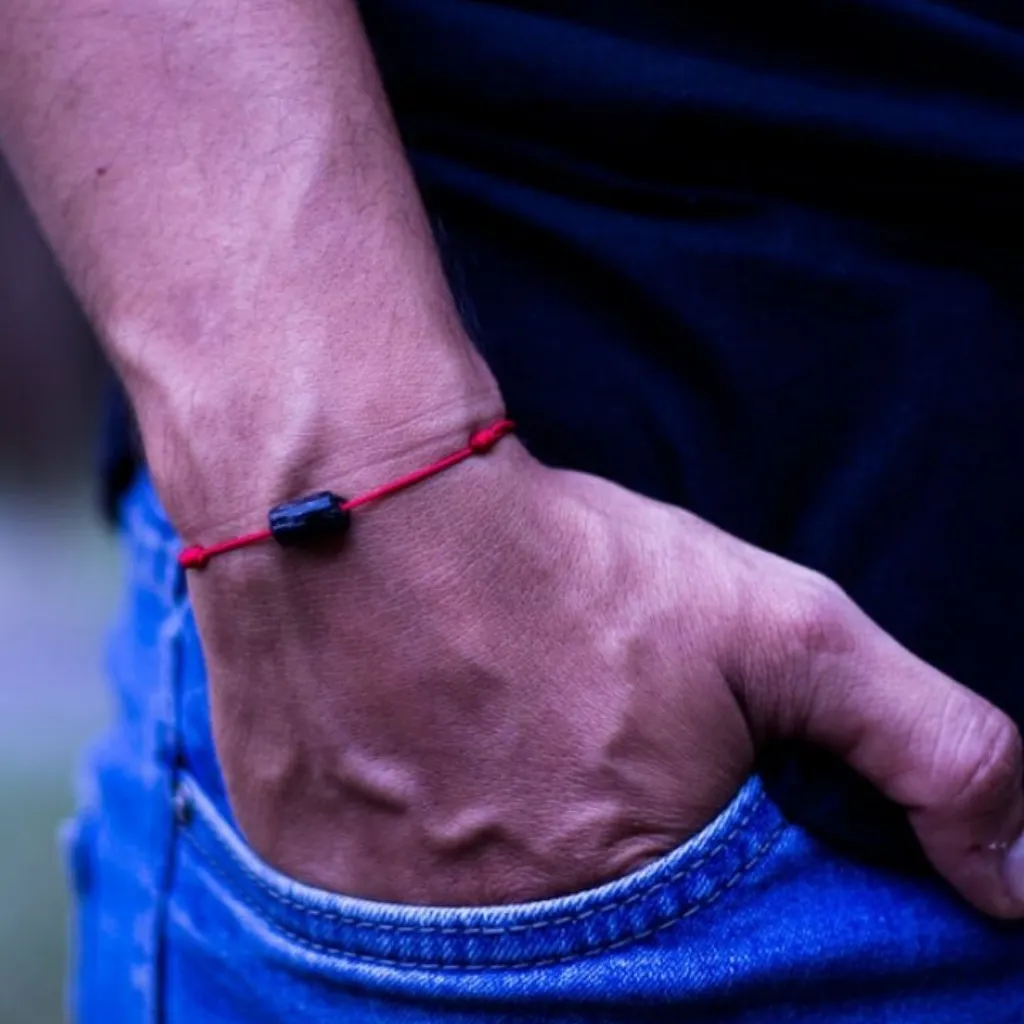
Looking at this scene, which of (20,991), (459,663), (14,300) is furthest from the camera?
(14,300)

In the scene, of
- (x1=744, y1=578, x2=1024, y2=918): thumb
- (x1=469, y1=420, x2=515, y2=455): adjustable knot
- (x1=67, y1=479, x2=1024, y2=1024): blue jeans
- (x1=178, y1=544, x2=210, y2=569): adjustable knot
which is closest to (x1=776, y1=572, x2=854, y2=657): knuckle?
(x1=744, y1=578, x2=1024, y2=918): thumb

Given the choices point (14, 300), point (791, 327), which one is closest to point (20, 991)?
point (14, 300)

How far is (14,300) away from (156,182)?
412cm

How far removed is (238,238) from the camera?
88 centimetres

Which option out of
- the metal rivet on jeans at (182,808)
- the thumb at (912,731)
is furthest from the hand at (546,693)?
the metal rivet on jeans at (182,808)

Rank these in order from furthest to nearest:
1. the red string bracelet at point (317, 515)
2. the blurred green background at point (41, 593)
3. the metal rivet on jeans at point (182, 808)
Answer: the blurred green background at point (41, 593) < the metal rivet on jeans at point (182, 808) < the red string bracelet at point (317, 515)

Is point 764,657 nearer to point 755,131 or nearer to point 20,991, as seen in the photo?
point 755,131

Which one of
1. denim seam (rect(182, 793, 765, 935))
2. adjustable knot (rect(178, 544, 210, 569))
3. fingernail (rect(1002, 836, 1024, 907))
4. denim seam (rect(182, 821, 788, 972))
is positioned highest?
adjustable knot (rect(178, 544, 210, 569))

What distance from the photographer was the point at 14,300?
470 centimetres

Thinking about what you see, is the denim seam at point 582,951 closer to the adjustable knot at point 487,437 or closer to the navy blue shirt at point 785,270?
the navy blue shirt at point 785,270

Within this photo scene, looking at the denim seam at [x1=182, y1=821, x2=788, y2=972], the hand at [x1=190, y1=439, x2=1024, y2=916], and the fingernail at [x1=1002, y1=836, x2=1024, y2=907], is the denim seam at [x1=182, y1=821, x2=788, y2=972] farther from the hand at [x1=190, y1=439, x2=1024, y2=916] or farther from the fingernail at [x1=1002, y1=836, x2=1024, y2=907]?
the fingernail at [x1=1002, y1=836, x2=1024, y2=907]

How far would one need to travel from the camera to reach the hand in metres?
0.86

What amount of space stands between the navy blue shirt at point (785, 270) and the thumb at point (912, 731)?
40mm

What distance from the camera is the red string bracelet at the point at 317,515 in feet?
2.75
